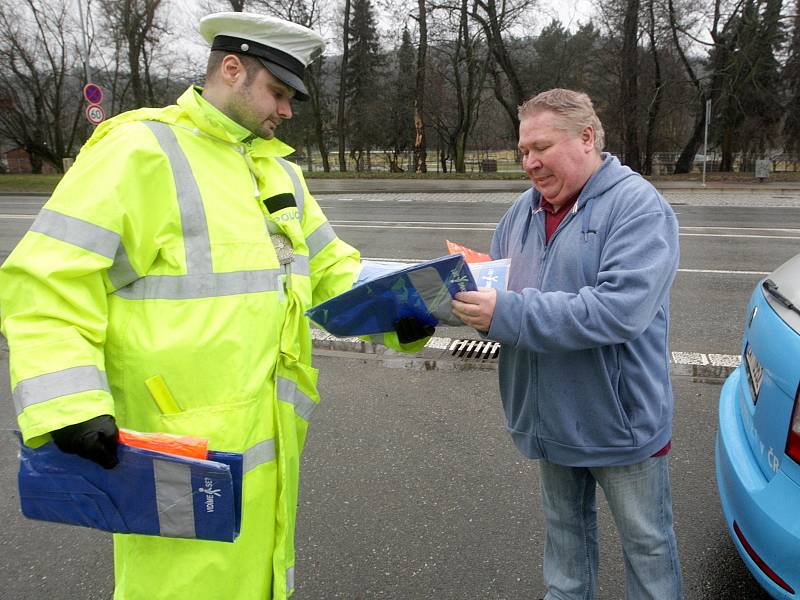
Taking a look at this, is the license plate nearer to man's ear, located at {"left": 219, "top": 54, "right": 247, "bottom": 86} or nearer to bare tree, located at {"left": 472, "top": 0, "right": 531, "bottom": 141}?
man's ear, located at {"left": 219, "top": 54, "right": 247, "bottom": 86}

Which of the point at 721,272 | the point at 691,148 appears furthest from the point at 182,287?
the point at 691,148

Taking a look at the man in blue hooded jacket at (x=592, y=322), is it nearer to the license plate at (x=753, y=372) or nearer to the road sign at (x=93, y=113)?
the license plate at (x=753, y=372)

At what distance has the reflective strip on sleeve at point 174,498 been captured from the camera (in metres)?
1.60

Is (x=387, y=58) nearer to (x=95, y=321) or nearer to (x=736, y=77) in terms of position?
(x=736, y=77)

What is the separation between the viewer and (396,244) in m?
10.8

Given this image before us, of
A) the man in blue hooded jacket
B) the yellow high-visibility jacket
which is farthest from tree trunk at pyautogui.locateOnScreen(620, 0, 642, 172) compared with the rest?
the yellow high-visibility jacket

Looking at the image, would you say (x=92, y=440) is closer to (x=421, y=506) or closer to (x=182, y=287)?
(x=182, y=287)

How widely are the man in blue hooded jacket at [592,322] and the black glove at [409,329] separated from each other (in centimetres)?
29

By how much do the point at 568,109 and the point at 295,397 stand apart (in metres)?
1.23

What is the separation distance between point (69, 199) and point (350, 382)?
326 centimetres

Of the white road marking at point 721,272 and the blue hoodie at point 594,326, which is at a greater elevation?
the blue hoodie at point 594,326

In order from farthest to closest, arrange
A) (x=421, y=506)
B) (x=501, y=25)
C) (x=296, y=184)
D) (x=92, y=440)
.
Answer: (x=501, y=25)
(x=421, y=506)
(x=296, y=184)
(x=92, y=440)

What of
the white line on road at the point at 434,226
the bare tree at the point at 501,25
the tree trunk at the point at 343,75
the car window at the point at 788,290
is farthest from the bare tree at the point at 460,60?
the car window at the point at 788,290

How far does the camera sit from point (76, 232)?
165cm
